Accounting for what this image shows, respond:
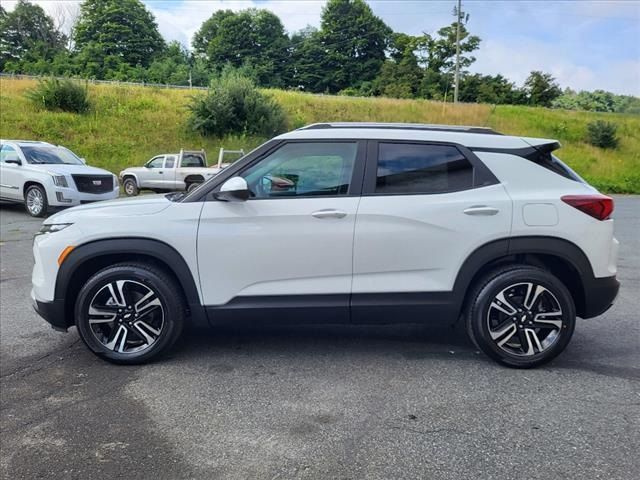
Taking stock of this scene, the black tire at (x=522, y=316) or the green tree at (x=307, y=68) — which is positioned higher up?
the green tree at (x=307, y=68)

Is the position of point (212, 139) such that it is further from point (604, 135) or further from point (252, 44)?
point (252, 44)

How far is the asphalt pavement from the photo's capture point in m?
2.65

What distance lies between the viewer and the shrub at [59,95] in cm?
2577

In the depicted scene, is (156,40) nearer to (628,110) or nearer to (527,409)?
(628,110)

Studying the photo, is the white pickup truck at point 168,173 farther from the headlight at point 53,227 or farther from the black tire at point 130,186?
the headlight at point 53,227

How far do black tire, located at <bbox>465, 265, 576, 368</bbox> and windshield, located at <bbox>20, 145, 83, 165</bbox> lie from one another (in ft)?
40.6

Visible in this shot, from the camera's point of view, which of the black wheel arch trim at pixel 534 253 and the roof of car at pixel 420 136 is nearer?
the black wheel arch trim at pixel 534 253

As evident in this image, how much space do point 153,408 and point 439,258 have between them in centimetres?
222

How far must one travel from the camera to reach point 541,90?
193ft

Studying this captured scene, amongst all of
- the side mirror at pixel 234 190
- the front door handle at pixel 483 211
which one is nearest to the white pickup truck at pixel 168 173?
the side mirror at pixel 234 190

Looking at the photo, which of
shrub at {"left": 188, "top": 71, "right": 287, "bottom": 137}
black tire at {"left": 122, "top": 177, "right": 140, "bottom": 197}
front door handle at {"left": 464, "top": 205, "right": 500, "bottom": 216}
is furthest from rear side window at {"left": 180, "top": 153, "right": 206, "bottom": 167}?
front door handle at {"left": 464, "top": 205, "right": 500, "bottom": 216}

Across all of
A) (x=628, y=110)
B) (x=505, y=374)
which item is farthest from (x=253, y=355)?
(x=628, y=110)

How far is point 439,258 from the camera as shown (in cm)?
377

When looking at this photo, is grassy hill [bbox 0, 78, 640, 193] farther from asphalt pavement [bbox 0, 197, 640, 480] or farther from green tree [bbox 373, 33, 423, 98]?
green tree [bbox 373, 33, 423, 98]
